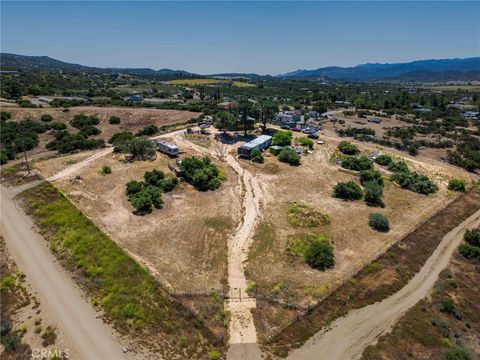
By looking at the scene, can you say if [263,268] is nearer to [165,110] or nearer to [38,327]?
[38,327]

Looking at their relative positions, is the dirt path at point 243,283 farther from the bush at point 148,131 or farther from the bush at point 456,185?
the bush at point 456,185

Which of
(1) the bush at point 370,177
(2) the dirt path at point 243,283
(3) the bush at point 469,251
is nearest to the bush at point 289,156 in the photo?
(2) the dirt path at point 243,283

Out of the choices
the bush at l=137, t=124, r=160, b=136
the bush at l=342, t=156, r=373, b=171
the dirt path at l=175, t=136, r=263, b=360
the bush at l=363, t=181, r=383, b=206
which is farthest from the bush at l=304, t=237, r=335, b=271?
the bush at l=137, t=124, r=160, b=136

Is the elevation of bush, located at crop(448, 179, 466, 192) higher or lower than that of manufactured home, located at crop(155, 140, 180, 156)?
lower

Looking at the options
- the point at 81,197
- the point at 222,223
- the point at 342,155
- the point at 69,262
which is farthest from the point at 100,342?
the point at 342,155

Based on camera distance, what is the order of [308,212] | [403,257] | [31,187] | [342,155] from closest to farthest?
[403,257]
[308,212]
[31,187]
[342,155]

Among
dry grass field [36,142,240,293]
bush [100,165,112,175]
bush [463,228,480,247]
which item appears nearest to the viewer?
dry grass field [36,142,240,293]

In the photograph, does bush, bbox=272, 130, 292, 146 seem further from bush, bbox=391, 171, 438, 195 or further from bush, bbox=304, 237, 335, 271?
bush, bbox=304, 237, 335, 271
